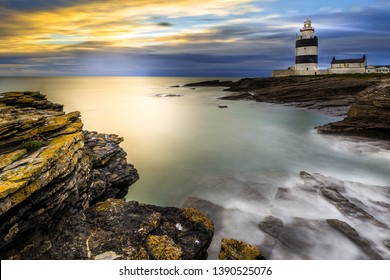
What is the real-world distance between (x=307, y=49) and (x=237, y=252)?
59.4 metres

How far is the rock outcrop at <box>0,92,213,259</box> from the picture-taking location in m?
4.55

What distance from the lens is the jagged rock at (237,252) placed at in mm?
5023

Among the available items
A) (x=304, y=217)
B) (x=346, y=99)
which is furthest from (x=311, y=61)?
(x=304, y=217)

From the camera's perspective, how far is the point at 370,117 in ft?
50.9

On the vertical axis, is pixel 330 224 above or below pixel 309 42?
below

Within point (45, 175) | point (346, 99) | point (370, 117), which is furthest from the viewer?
→ point (346, 99)

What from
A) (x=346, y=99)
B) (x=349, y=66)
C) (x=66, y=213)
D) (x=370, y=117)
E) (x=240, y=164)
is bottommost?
(x=240, y=164)

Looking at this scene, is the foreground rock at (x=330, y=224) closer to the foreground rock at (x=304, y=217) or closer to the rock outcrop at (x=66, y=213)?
the foreground rock at (x=304, y=217)

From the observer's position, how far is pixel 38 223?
4.82 metres

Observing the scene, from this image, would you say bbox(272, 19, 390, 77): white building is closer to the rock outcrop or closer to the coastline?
the coastline

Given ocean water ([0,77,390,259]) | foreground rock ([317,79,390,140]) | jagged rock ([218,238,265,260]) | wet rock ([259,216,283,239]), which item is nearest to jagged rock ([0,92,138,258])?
ocean water ([0,77,390,259])

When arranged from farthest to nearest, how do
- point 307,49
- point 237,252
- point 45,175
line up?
1. point 307,49
2. point 237,252
3. point 45,175

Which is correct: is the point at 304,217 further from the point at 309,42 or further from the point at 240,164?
the point at 309,42

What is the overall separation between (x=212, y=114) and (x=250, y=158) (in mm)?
15643
